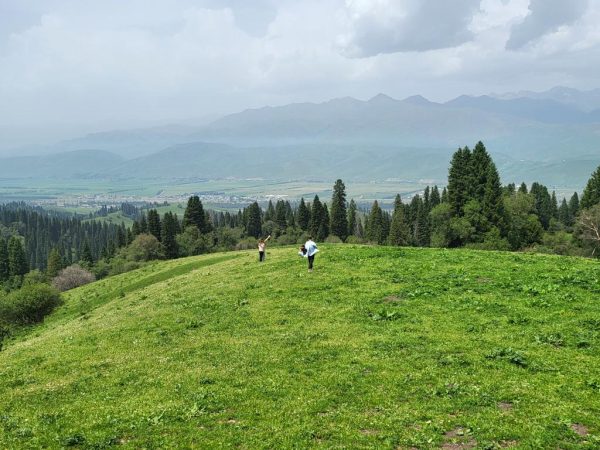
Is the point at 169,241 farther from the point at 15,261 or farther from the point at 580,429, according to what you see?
the point at 580,429

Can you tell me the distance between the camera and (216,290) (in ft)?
111

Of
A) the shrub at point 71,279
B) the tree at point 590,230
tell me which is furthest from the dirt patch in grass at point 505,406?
the shrub at point 71,279

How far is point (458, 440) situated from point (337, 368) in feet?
20.4

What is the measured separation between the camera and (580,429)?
1276 centimetres

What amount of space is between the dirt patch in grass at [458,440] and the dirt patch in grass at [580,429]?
288cm

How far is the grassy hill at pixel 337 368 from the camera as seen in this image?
1325 cm

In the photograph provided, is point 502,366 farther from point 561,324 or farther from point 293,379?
point 293,379

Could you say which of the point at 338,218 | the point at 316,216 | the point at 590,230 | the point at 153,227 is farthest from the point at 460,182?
the point at 153,227

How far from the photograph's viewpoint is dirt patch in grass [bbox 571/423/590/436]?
12509mm

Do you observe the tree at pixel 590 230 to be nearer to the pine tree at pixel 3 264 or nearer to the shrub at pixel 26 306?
the shrub at pixel 26 306

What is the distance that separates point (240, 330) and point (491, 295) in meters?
14.1

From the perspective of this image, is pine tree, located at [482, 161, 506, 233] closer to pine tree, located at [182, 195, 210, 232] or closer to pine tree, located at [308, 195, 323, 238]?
pine tree, located at [308, 195, 323, 238]

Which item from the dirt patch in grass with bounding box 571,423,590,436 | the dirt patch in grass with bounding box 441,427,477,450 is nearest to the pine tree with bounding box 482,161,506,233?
the dirt patch in grass with bounding box 571,423,590,436

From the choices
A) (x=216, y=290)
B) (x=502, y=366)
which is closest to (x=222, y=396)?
(x=502, y=366)
